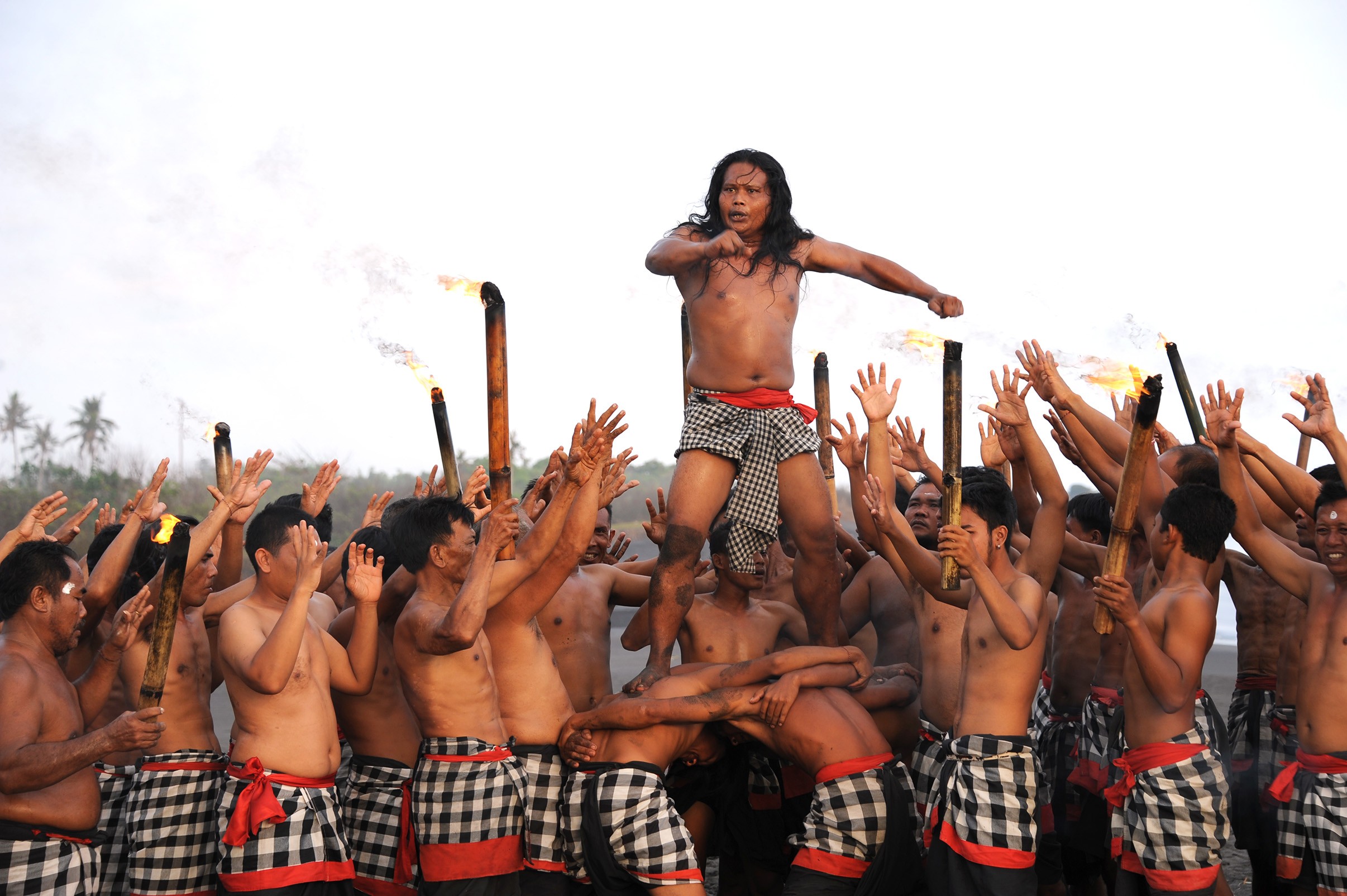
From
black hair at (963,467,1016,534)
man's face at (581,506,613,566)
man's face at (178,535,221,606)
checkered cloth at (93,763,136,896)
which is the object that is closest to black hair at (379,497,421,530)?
man's face at (178,535,221,606)

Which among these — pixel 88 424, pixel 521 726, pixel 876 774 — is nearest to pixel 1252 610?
pixel 876 774

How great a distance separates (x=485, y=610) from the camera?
4512 mm

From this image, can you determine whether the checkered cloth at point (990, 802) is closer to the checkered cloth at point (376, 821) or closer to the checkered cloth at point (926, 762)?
the checkered cloth at point (926, 762)

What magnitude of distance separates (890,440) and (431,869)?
338 centimetres

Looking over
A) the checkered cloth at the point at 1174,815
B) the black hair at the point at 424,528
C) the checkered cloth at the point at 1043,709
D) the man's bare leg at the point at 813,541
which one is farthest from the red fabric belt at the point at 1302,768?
the black hair at the point at 424,528

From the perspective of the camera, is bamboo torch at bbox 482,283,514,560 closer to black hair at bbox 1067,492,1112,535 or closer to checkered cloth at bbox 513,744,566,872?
checkered cloth at bbox 513,744,566,872

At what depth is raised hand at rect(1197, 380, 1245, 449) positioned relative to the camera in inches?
193

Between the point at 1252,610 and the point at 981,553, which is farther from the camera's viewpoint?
the point at 1252,610

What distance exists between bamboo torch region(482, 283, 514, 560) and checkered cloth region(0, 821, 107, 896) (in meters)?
1.95

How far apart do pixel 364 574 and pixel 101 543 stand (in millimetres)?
1981

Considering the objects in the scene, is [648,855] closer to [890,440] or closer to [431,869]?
[431,869]

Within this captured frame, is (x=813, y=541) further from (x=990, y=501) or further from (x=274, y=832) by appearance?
(x=274, y=832)

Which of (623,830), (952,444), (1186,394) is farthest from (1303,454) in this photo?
(623,830)

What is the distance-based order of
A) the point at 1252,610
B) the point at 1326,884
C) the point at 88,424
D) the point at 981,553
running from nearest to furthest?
the point at 1326,884 < the point at 981,553 < the point at 1252,610 < the point at 88,424
